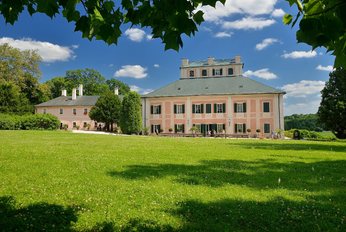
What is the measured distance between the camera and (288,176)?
8938 millimetres

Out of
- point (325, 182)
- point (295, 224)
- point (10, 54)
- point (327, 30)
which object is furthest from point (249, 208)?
point (10, 54)

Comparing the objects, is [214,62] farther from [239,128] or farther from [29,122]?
[29,122]

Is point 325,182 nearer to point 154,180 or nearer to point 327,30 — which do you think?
point 154,180

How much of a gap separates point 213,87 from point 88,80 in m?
45.9

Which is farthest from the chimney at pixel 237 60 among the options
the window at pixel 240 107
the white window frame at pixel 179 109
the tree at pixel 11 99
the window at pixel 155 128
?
the tree at pixel 11 99

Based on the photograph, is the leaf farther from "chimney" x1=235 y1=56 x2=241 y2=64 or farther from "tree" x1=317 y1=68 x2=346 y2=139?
"chimney" x1=235 y1=56 x2=241 y2=64

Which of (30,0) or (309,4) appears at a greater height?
(30,0)

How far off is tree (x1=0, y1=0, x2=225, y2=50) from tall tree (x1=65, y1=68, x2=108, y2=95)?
8003 cm

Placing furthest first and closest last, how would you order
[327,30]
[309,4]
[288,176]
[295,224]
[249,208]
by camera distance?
1. [288,176]
2. [249,208]
3. [295,224]
4. [309,4]
5. [327,30]

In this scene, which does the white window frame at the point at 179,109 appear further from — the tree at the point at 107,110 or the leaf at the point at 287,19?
the leaf at the point at 287,19

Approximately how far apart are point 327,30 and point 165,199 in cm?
458

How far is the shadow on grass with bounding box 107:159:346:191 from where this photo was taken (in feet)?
25.6

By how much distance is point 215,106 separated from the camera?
1858 inches

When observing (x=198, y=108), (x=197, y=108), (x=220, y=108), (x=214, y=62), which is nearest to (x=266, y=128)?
(x=220, y=108)
